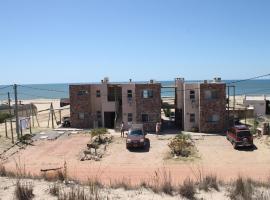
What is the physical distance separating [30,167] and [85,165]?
162 inches

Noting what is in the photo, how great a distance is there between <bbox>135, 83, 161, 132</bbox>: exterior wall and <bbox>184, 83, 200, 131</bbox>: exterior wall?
3.08 meters

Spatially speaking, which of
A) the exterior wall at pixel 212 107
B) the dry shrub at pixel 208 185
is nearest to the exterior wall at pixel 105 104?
the exterior wall at pixel 212 107

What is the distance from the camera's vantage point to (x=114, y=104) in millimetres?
47000

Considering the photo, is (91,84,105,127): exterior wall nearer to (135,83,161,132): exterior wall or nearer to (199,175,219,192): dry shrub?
(135,83,161,132): exterior wall

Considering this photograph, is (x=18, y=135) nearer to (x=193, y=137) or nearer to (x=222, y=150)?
(x=193, y=137)

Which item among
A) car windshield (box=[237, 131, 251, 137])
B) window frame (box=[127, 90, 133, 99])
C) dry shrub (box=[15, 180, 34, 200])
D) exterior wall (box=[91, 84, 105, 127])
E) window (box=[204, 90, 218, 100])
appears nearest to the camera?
dry shrub (box=[15, 180, 34, 200])

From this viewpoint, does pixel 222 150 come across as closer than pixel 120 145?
Yes

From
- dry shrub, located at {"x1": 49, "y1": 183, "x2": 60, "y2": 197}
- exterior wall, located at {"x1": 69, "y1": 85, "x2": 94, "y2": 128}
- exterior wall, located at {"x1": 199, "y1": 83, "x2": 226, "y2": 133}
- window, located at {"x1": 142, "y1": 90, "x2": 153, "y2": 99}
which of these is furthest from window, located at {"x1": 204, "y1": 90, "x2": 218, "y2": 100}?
dry shrub, located at {"x1": 49, "y1": 183, "x2": 60, "y2": 197}

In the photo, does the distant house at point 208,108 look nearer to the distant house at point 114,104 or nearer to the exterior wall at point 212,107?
the exterior wall at point 212,107

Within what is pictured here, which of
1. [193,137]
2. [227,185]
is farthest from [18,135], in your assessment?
[227,185]

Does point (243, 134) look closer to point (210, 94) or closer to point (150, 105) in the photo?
point (210, 94)

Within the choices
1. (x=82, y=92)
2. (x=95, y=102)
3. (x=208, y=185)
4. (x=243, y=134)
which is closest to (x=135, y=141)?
(x=243, y=134)

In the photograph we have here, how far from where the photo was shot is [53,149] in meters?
36.5

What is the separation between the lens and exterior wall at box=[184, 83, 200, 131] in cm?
4456
